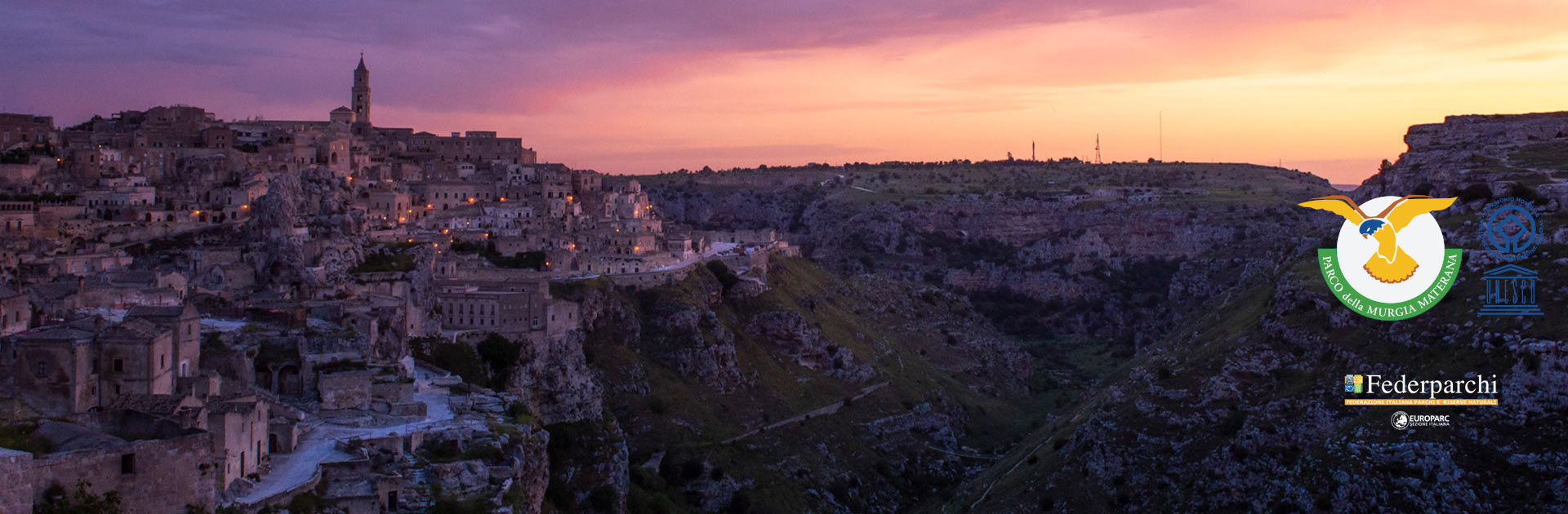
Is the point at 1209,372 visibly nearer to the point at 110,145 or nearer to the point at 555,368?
the point at 555,368

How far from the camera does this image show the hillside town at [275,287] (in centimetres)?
3175

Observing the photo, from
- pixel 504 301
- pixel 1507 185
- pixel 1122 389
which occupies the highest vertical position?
pixel 1507 185

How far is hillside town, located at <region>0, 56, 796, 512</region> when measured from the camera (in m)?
31.8

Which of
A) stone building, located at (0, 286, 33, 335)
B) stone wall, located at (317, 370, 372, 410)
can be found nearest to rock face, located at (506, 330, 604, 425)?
stone wall, located at (317, 370, 372, 410)

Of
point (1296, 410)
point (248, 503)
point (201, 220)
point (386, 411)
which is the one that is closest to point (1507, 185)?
point (1296, 410)

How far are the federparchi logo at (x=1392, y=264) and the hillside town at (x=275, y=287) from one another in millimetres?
34818

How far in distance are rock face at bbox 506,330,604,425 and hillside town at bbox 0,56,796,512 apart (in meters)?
0.23

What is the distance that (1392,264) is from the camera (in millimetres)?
52156

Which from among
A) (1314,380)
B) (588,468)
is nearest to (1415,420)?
(1314,380)

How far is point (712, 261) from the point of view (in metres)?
89.4

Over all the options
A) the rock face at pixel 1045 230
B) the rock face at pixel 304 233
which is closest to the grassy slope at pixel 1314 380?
the rock face at pixel 304 233

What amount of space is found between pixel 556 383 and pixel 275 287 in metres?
13.5

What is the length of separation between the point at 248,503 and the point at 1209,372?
134 ft

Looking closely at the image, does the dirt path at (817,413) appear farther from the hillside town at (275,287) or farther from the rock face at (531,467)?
the rock face at (531,467)
